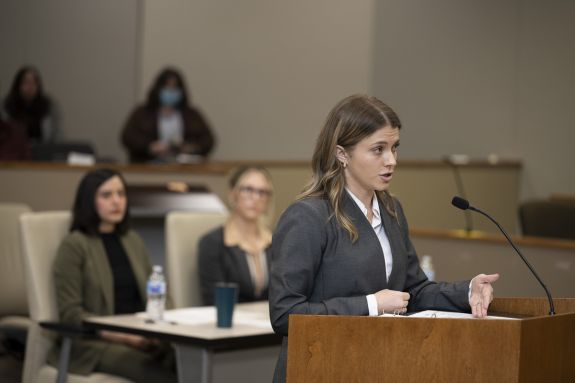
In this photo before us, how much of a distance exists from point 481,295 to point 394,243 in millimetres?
286

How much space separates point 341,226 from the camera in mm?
2689

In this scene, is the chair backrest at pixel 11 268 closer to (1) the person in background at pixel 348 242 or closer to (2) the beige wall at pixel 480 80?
(1) the person in background at pixel 348 242

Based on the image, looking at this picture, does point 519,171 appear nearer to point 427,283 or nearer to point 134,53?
point 134,53

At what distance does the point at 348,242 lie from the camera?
269 cm

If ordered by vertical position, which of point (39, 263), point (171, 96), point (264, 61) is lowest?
point (39, 263)

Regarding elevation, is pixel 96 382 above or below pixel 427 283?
below

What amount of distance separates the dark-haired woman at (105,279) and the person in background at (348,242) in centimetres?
212

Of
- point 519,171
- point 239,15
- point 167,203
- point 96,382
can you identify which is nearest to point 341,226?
point 96,382

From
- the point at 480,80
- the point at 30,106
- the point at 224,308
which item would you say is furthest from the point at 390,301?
the point at 30,106

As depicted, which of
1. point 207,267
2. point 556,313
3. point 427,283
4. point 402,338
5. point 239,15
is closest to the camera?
point 402,338

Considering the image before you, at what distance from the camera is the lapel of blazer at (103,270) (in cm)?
488

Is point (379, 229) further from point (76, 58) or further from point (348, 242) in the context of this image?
point (76, 58)

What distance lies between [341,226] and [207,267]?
2545mm

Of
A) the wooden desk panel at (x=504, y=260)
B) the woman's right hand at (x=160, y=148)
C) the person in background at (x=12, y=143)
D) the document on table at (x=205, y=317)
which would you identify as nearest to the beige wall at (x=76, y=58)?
the woman's right hand at (x=160, y=148)
